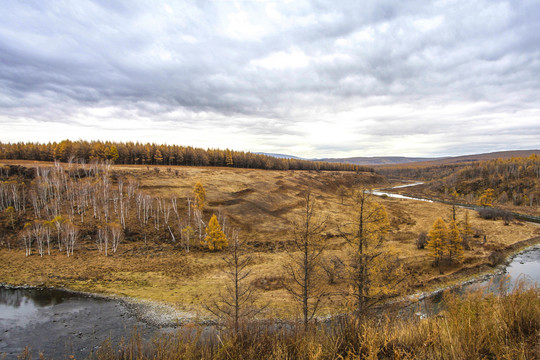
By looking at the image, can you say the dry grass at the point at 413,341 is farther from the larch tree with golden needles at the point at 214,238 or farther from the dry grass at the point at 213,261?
the larch tree with golden needles at the point at 214,238

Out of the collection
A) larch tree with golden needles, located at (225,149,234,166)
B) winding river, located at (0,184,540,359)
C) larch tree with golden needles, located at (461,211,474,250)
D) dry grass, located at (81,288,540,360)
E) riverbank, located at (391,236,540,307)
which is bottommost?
winding river, located at (0,184,540,359)

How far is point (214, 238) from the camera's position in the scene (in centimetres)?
4169

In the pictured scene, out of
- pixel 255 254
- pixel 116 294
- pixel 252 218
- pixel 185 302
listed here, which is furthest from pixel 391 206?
pixel 116 294

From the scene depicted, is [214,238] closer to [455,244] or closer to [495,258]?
[455,244]

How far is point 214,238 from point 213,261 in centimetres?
462

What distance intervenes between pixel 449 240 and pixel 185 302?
111 ft

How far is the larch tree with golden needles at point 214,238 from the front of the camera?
41.4 metres

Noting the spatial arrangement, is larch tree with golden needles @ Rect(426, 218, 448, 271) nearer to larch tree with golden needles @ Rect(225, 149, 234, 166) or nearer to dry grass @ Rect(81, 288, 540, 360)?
dry grass @ Rect(81, 288, 540, 360)

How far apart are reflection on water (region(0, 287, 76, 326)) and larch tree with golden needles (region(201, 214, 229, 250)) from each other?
18721 millimetres

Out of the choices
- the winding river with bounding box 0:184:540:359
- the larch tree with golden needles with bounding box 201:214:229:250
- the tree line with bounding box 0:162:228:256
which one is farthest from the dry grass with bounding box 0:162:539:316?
the tree line with bounding box 0:162:228:256

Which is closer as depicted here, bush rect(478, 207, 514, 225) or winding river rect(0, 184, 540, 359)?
winding river rect(0, 184, 540, 359)

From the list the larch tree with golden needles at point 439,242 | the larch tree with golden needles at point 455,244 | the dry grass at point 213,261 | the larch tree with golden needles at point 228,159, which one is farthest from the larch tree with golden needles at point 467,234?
the larch tree with golden needles at point 228,159

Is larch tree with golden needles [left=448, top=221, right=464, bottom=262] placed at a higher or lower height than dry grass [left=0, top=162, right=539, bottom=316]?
higher

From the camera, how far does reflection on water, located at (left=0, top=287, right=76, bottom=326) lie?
74.0ft
